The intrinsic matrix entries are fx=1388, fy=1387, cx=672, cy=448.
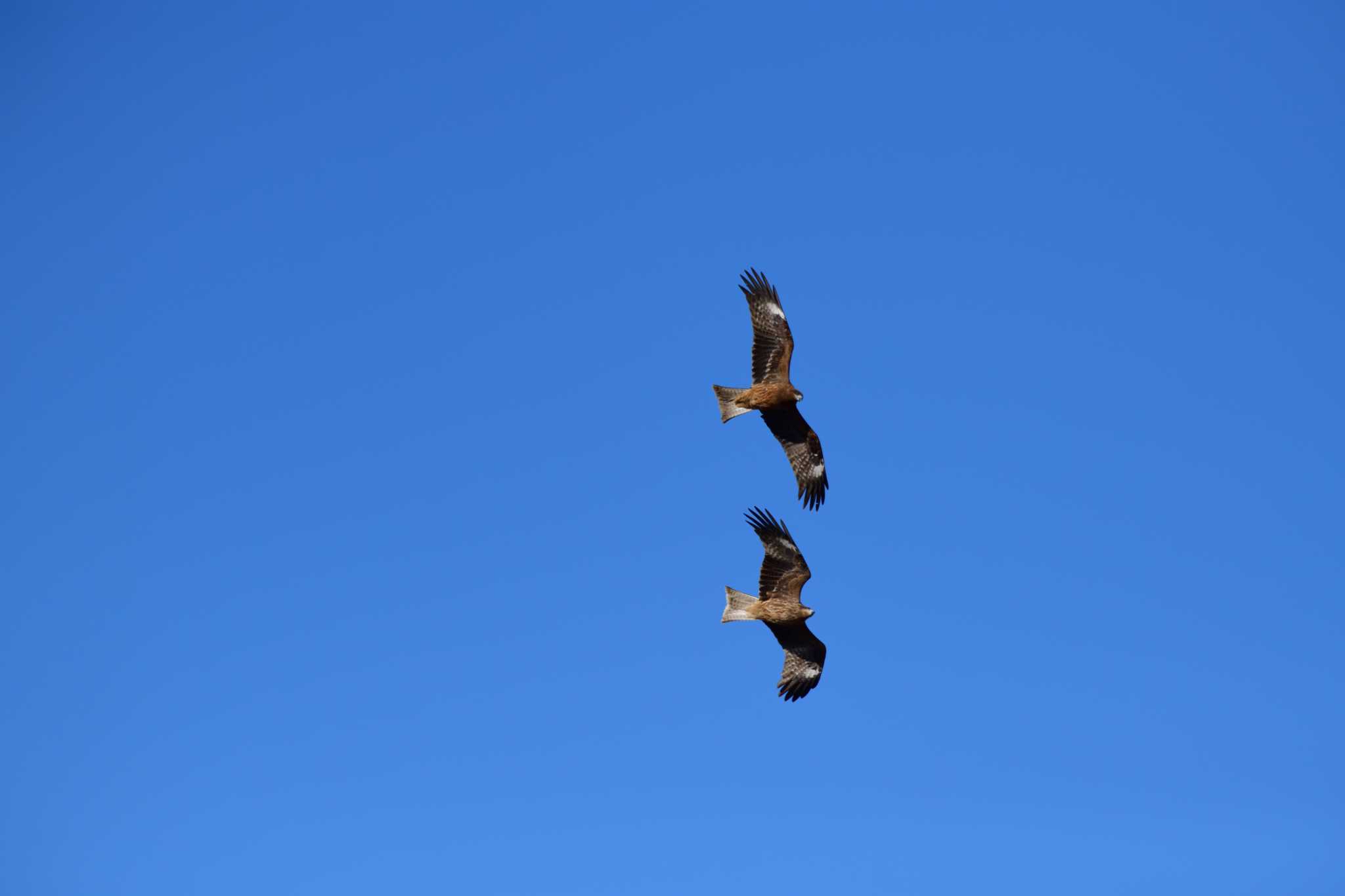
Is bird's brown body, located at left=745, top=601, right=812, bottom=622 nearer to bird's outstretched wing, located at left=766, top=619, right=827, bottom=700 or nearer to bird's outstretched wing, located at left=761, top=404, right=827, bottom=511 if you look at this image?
bird's outstretched wing, located at left=766, top=619, right=827, bottom=700

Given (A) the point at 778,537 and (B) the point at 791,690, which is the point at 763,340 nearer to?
(A) the point at 778,537

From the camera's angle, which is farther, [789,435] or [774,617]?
[789,435]

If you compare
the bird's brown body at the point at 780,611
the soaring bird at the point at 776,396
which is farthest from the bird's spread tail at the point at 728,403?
the bird's brown body at the point at 780,611

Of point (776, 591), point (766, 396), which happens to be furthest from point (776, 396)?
point (776, 591)

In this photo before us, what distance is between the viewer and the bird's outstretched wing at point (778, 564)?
27.5m

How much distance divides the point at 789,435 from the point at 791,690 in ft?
17.7

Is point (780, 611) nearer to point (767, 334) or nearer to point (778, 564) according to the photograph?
point (778, 564)

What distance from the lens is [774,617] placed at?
27719 mm

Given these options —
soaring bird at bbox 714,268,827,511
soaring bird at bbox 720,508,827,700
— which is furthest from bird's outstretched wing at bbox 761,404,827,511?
soaring bird at bbox 720,508,827,700

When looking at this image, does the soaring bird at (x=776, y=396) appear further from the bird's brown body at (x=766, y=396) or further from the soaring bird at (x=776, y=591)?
the soaring bird at (x=776, y=591)

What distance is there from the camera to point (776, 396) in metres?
28.5

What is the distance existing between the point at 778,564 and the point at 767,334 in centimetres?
492

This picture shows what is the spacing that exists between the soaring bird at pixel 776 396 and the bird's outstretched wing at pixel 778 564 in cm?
238

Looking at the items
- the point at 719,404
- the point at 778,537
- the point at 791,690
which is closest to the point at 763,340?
the point at 719,404
